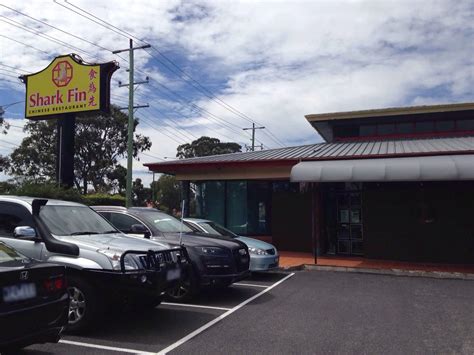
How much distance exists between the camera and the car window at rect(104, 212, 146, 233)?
28.8 feet

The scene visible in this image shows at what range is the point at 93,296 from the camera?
5.83 m

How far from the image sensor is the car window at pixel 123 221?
878 cm

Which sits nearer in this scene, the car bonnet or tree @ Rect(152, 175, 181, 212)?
the car bonnet

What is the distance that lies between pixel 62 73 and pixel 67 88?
82 centimetres

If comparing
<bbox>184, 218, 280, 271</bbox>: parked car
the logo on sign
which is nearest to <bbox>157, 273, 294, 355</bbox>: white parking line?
<bbox>184, 218, 280, 271</bbox>: parked car

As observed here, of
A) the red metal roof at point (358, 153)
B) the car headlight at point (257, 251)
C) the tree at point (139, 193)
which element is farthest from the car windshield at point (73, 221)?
the tree at point (139, 193)

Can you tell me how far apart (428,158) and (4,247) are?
434 inches

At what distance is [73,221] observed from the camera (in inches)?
270

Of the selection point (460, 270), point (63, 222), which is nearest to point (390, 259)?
point (460, 270)

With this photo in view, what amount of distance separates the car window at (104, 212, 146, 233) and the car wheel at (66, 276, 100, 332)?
277cm

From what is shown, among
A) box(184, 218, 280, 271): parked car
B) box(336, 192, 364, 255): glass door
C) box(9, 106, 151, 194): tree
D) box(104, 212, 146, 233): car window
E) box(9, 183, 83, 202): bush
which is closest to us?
box(104, 212, 146, 233): car window

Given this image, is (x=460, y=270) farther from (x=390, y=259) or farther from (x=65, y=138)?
(x=65, y=138)

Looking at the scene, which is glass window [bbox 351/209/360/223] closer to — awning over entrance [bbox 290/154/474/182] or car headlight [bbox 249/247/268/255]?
awning over entrance [bbox 290/154/474/182]

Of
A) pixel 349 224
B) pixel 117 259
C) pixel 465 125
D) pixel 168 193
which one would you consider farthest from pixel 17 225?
pixel 168 193
